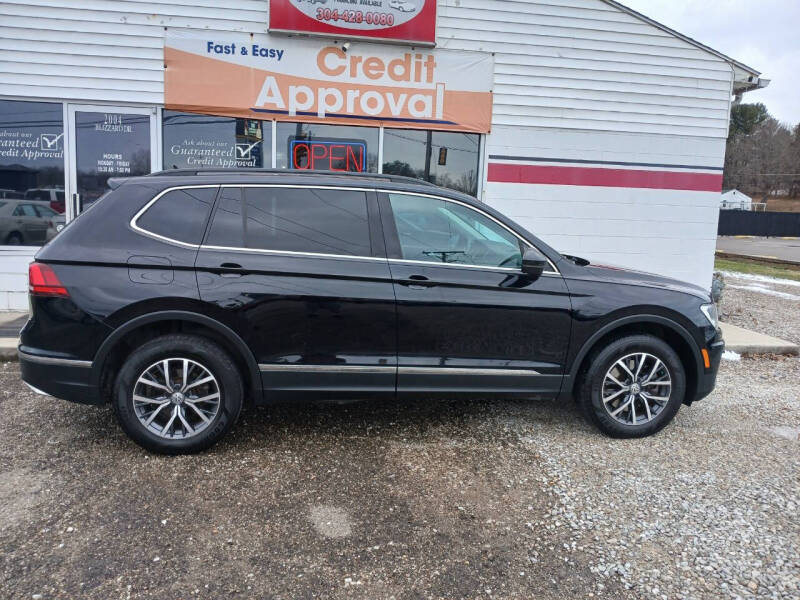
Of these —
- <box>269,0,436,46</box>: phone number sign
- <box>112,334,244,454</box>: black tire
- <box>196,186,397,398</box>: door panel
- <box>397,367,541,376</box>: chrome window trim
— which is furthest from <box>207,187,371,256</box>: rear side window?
<box>269,0,436,46</box>: phone number sign

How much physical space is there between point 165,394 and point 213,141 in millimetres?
4891

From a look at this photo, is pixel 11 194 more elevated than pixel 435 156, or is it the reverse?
pixel 435 156

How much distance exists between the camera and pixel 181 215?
12.5 feet

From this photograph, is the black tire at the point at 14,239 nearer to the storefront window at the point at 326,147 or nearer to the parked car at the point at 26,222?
the parked car at the point at 26,222

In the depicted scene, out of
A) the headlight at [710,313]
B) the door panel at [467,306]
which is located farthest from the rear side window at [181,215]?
the headlight at [710,313]

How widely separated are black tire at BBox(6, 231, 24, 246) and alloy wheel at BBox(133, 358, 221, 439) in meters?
5.16

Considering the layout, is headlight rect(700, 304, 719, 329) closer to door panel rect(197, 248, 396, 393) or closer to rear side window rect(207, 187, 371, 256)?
door panel rect(197, 248, 396, 393)

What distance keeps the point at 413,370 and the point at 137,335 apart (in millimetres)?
1778

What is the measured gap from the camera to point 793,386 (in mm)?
5848

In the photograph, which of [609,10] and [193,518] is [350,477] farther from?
[609,10]

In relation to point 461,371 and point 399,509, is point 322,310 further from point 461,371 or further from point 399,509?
point 399,509

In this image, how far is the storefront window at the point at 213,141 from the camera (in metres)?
7.66

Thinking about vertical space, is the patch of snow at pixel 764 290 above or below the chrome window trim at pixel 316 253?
below

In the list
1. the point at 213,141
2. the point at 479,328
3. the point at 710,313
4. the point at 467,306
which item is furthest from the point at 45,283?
the point at 213,141
